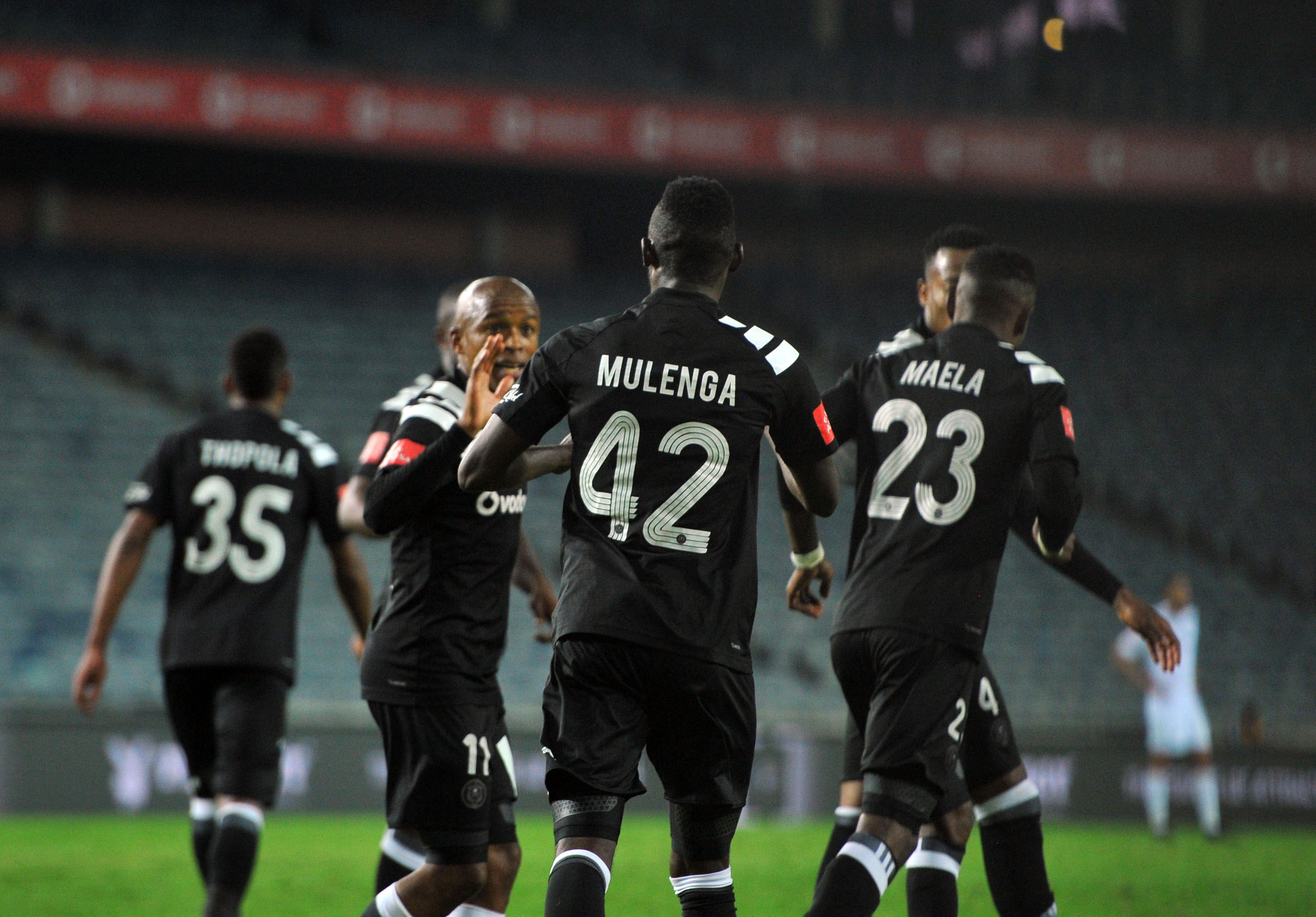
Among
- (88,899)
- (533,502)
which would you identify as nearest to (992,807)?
(88,899)

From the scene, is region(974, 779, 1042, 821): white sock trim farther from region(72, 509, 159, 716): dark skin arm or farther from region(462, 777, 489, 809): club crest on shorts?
region(72, 509, 159, 716): dark skin arm

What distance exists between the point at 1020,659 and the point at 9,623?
1043cm

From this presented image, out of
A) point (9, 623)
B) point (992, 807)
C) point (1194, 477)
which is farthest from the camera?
point (1194, 477)

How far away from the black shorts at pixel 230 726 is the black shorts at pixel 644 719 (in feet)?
7.47

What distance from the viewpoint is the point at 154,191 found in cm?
2223

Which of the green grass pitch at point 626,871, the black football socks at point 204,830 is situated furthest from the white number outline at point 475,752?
the green grass pitch at point 626,871

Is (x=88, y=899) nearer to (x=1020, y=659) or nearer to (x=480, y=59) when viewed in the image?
(x=1020, y=659)

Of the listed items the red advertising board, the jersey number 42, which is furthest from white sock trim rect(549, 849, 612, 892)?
the red advertising board

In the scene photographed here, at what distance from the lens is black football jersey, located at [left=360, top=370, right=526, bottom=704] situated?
177 inches

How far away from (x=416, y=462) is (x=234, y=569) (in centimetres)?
198

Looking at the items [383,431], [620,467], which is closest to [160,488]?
[383,431]

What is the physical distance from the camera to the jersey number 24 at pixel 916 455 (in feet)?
15.2

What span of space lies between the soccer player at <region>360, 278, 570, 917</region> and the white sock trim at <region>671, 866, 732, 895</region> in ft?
2.64

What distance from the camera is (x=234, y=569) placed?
19.6 ft
